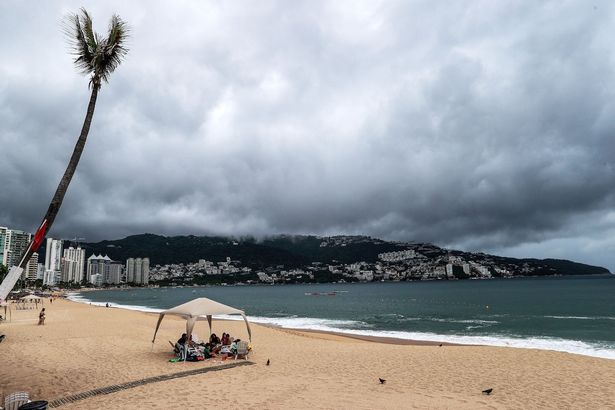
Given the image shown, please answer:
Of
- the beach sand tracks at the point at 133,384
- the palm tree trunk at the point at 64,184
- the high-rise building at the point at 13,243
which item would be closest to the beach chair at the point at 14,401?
the beach sand tracks at the point at 133,384

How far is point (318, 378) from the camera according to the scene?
471 inches

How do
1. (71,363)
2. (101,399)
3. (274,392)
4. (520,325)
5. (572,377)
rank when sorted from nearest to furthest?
1. (101,399)
2. (274,392)
3. (572,377)
4. (71,363)
5. (520,325)

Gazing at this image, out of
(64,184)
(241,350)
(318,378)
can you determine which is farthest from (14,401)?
(241,350)

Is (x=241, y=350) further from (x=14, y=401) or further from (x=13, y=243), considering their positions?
(x=13, y=243)

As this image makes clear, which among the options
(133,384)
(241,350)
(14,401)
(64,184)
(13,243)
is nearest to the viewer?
(14,401)

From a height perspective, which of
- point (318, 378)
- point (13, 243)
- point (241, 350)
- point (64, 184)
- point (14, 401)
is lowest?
point (318, 378)

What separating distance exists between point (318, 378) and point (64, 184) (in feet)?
29.2

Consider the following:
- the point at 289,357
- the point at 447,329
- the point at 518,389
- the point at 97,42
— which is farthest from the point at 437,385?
the point at 447,329

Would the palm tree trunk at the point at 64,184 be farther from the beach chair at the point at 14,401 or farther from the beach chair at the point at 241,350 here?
the beach chair at the point at 241,350

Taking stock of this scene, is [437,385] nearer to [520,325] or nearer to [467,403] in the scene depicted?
[467,403]

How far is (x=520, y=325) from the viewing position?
3722cm

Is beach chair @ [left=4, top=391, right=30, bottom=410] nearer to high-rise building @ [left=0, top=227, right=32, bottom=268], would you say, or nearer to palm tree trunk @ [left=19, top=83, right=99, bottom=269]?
palm tree trunk @ [left=19, top=83, right=99, bottom=269]

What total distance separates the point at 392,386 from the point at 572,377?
6401mm

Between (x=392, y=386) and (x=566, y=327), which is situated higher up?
(x=392, y=386)
